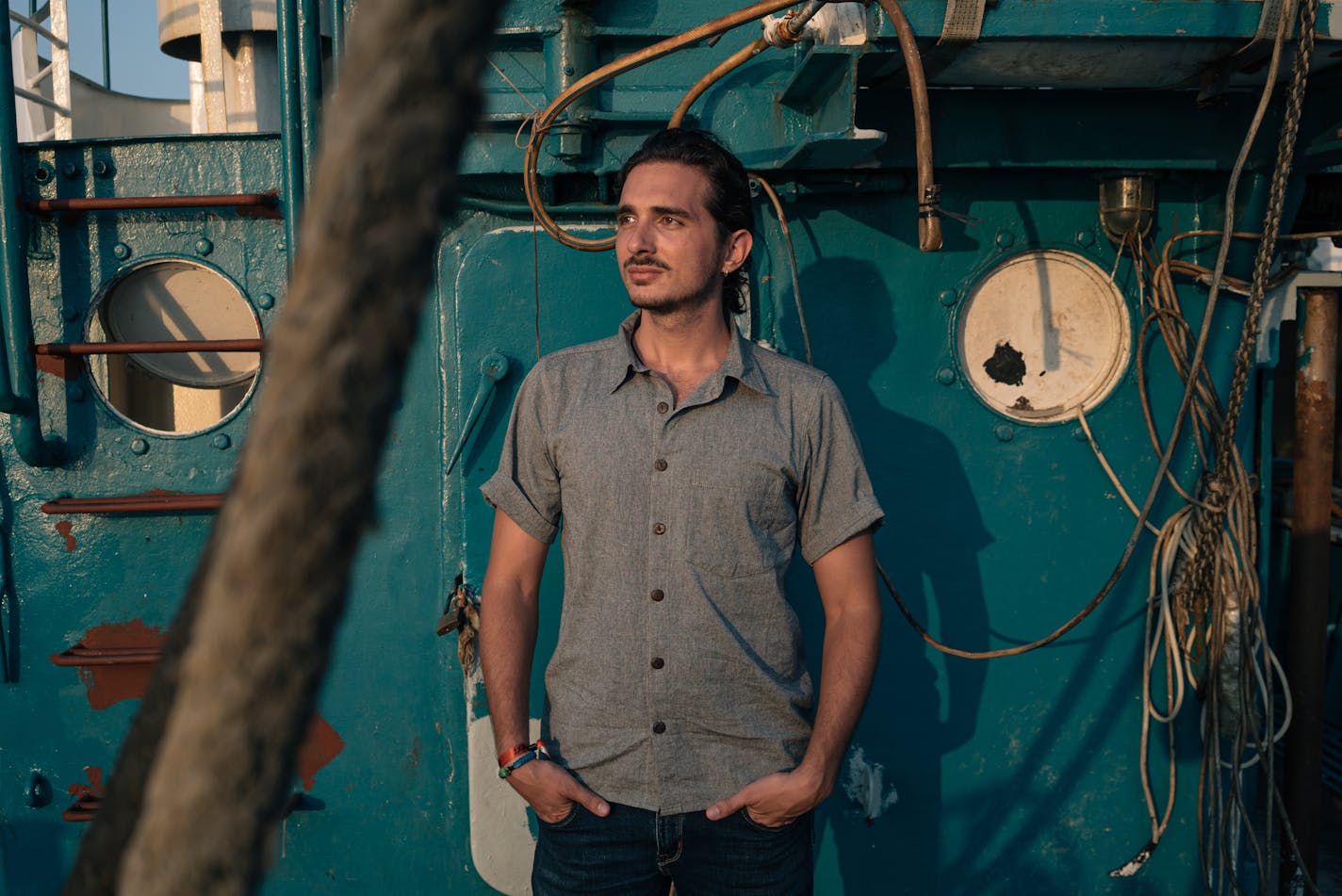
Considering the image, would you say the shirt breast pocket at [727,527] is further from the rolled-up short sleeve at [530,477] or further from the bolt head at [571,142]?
the bolt head at [571,142]

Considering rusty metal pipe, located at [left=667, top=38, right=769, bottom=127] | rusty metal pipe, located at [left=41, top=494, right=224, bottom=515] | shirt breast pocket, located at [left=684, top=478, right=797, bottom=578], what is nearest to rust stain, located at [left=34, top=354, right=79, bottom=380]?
rusty metal pipe, located at [left=41, top=494, right=224, bottom=515]

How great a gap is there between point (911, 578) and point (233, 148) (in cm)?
220

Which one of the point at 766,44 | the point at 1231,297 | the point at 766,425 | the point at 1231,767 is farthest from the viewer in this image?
the point at 1231,297

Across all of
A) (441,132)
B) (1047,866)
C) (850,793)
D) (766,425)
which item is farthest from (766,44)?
(1047,866)

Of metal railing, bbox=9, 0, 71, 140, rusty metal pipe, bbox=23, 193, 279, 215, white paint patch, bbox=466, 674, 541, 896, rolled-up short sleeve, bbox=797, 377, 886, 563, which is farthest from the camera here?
metal railing, bbox=9, 0, 71, 140

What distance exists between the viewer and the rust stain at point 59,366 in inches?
114

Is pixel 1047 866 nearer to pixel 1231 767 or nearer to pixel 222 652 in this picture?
pixel 1231 767

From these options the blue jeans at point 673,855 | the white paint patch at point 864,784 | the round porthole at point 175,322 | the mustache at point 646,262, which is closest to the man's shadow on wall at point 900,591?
the white paint patch at point 864,784

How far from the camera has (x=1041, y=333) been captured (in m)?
2.93

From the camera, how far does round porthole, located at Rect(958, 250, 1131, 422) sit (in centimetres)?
293

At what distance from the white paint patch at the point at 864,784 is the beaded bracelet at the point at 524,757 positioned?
1064 millimetres

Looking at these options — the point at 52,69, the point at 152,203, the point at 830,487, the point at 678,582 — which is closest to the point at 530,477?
the point at 678,582

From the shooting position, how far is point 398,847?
2922mm

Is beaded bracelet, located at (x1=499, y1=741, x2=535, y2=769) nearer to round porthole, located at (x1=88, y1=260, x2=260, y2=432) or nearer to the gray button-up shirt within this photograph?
the gray button-up shirt
